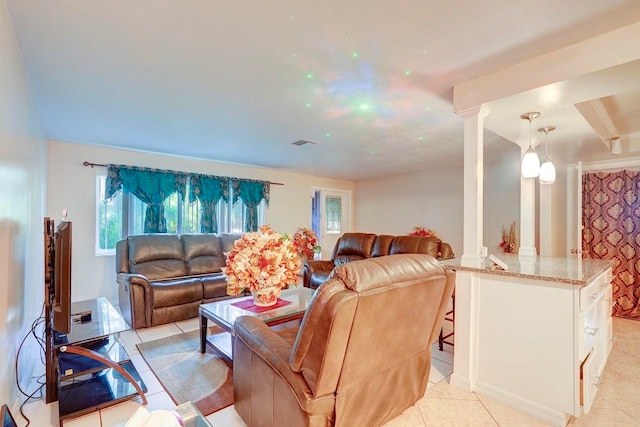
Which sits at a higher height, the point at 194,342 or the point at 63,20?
the point at 63,20

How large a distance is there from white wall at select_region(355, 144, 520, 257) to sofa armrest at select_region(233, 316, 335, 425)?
415 centimetres

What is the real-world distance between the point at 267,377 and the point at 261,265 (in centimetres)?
105

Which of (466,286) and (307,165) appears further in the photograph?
(307,165)

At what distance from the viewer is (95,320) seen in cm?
223

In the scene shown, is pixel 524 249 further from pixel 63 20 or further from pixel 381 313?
pixel 63 20

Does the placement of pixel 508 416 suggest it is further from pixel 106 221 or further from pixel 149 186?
pixel 106 221

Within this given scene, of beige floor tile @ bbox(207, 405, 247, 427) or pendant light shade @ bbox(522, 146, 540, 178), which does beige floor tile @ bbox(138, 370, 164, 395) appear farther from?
pendant light shade @ bbox(522, 146, 540, 178)

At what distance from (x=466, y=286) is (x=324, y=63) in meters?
1.85

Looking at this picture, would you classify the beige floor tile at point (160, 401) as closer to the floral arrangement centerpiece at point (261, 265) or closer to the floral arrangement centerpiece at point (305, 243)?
the floral arrangement centerpiece at point (261, 265)

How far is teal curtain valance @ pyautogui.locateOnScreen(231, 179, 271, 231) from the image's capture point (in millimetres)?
5500

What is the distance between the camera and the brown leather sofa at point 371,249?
3840 millimetres

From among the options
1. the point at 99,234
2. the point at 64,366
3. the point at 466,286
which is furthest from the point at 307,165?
the point at 64,366

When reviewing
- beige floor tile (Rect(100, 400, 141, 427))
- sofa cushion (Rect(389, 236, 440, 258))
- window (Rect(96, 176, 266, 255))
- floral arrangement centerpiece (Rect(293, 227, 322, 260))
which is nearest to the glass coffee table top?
beige floor tile (Rect(100, 400, 141, 427))

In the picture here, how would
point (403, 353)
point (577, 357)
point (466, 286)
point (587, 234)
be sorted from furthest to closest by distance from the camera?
point (587, 234) < point (466, 286) < point (577, 357) < point (403, 353)
